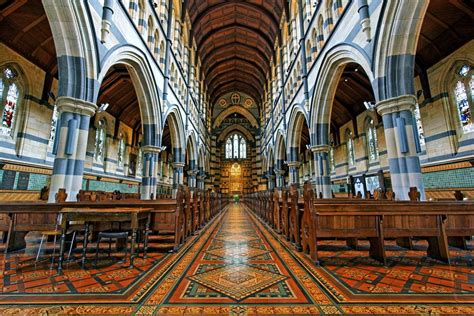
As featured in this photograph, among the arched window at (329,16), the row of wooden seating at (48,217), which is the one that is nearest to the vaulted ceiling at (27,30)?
the row of wooden seating at (48,217)

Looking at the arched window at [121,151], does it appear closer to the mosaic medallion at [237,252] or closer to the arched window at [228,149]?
the mosaic medallion at [237,252]

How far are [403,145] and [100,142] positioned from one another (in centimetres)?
1317

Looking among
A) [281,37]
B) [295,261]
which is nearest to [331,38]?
[295,261]

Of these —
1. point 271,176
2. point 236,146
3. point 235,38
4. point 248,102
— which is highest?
point 235,38

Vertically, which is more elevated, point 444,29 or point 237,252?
point 444,29

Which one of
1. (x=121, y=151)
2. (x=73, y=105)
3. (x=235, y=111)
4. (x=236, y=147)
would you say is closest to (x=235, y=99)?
(x=235, y=111)

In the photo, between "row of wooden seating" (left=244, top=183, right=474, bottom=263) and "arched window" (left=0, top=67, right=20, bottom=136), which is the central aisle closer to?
"row of wooden seating" (left=244, top=183, right=474, bottom=263)

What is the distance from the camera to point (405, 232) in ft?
10.5

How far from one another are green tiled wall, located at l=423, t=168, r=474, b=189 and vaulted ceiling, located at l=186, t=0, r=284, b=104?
46.8ft

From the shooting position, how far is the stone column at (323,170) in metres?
9.55

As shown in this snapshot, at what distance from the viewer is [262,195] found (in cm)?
909

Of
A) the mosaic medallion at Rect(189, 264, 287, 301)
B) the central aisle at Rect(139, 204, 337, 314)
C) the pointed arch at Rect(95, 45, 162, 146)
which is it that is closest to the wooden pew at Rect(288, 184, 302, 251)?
the central aisle at Rect(139, 204, 337, 314)

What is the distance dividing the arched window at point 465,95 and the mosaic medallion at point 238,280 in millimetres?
8534

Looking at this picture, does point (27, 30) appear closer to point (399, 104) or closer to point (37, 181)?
point (37, 181)
